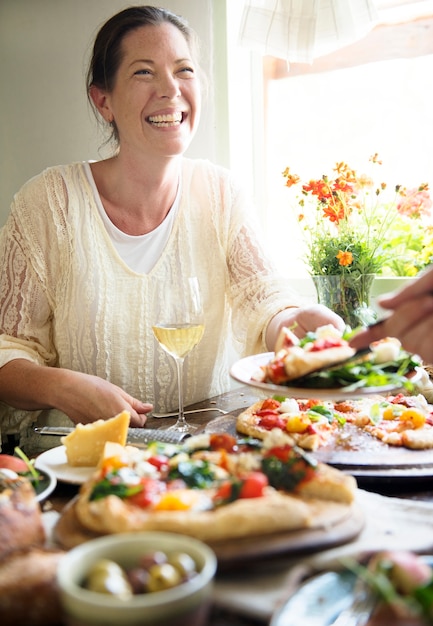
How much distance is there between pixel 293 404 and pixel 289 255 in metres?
1.77

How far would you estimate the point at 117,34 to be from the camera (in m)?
2.32

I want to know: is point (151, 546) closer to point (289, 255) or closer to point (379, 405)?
point (379, 405)

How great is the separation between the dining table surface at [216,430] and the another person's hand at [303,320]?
20 cm

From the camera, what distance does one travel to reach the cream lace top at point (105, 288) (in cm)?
225

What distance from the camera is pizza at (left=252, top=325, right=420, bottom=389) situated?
121cm

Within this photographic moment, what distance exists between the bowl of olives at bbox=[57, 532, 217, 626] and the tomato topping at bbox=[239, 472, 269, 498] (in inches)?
8.2

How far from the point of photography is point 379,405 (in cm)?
173

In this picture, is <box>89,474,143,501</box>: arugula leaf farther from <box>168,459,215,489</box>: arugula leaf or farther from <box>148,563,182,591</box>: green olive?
<box>148,563,182,591</box>: green olive

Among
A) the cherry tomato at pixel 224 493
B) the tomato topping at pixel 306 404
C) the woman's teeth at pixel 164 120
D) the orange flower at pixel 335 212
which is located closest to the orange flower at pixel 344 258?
the orange flower at pixel 335 212

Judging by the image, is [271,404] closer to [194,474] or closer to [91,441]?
[91,441]

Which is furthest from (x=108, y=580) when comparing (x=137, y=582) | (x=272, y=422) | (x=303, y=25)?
(x=303, y=25)

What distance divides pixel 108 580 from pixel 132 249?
171cm

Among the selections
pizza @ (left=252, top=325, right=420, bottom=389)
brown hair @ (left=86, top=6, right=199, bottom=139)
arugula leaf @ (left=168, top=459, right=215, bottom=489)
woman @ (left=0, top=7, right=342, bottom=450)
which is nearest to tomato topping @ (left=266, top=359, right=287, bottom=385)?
pizza @ (left=252, top=325, right=420, bottom=389)

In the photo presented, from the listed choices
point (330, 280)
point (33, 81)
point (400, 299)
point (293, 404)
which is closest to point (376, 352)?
point (400, 299)
